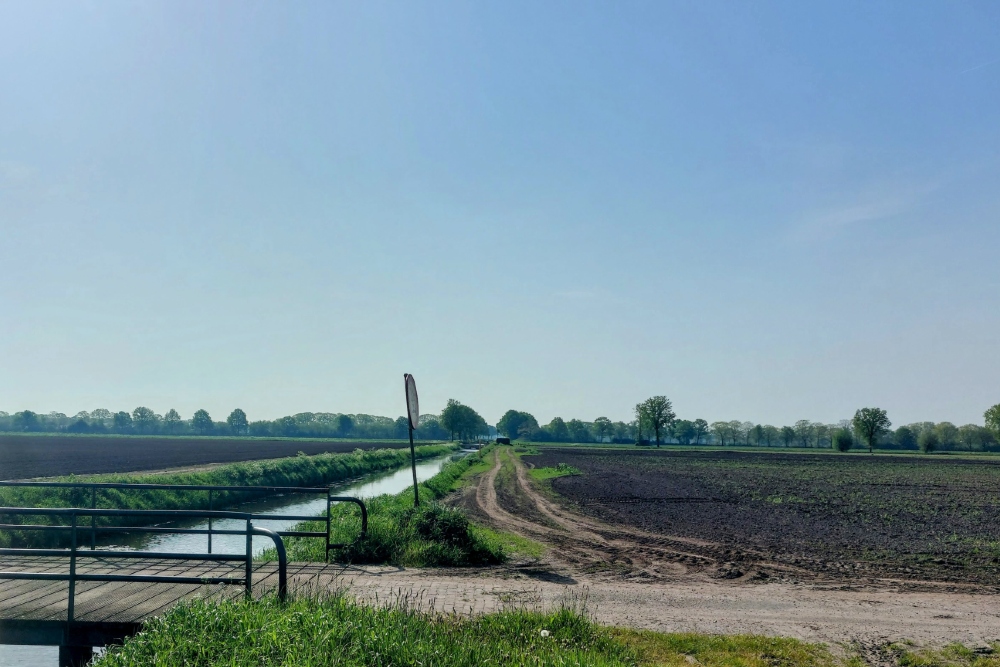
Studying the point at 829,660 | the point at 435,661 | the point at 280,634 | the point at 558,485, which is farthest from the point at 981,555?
the point at 558,485

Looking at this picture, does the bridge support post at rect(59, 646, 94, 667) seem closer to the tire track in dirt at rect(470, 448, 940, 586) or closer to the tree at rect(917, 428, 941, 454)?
the tire track in dirt at rect(470, 448, 940, 586)

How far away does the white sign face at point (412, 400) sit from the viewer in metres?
16.8

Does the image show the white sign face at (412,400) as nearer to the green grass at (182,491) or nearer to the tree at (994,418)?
the green grass at (182,491)

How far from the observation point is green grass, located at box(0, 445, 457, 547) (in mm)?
21750

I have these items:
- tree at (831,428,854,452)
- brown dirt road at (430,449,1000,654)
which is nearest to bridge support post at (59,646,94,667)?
brown dirt road at (430,449,1000,654)

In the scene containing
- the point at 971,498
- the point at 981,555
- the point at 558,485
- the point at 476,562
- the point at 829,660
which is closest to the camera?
the point at 829,660

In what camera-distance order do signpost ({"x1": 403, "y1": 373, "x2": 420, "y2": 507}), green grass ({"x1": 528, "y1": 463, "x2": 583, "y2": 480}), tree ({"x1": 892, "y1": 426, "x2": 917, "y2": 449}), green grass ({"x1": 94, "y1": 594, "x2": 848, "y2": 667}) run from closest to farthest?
green grass ({"x1": 94, "y1": 594, "x2": 848, "y2": 667})
signpost ({"x1": 403, "y1": 373, "x2": 420, "y2": 507})
green grass ({"x1": 528, "y1": 463, "x2": 583, "y2": 480})
tree ({"x1": 892, "y1": 426, "x2": 917, "y2": 449})

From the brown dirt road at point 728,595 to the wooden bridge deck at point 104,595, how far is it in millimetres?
2694

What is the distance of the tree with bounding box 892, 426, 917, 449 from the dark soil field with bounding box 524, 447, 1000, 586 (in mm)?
137622

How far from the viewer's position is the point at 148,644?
607cm

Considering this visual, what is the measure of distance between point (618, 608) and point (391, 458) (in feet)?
195

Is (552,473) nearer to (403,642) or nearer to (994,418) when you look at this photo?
(403,642)

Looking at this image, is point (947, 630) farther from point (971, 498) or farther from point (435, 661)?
point (971, 498)

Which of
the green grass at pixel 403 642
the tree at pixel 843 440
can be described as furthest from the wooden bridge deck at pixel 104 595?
the tree at pixel 843 440
